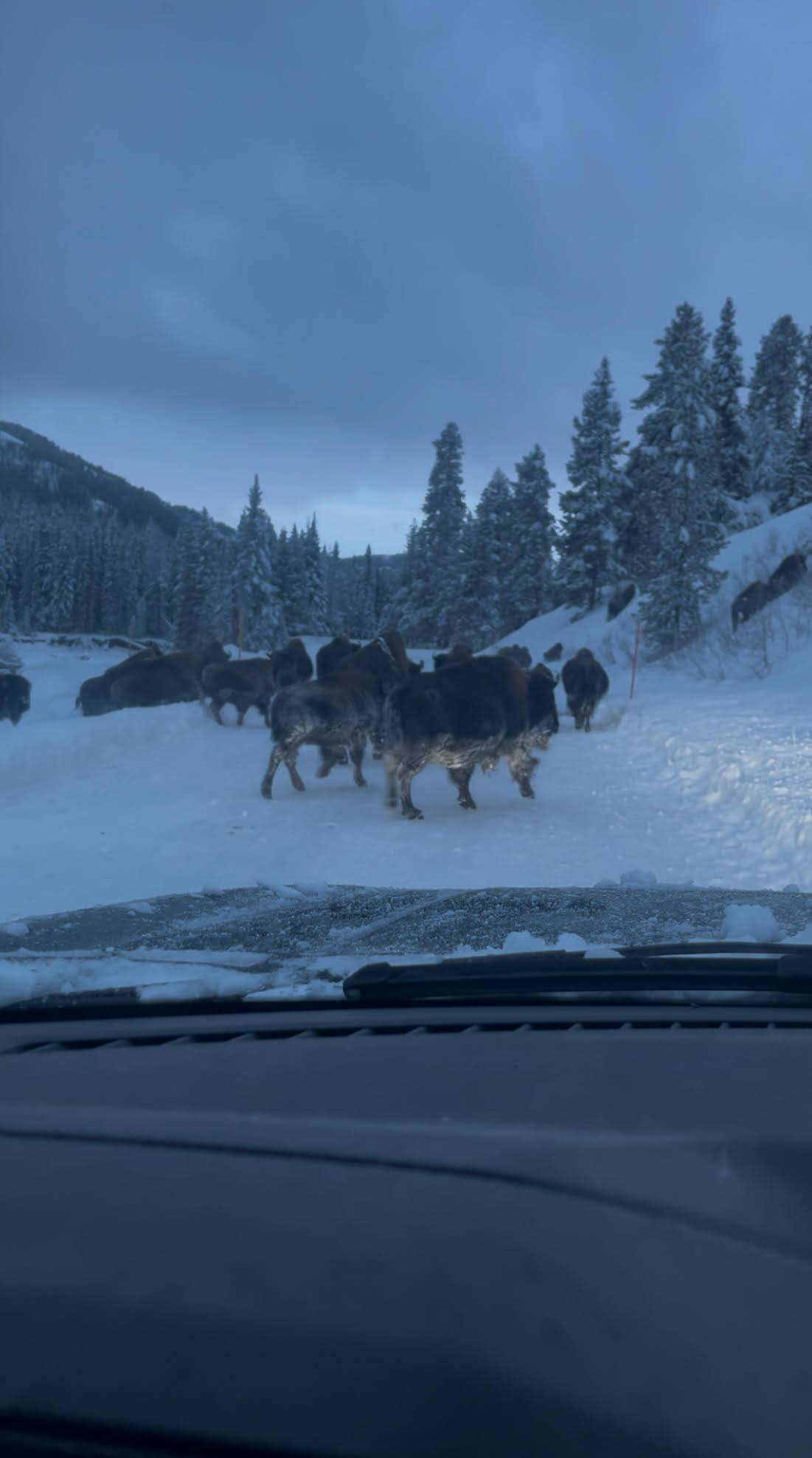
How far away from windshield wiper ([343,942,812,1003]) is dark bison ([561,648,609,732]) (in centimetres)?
1901

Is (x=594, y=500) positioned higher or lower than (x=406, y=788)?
higher

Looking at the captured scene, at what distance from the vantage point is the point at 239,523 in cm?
4897

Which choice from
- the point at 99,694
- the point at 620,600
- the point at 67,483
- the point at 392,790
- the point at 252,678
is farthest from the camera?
the point at 67,483

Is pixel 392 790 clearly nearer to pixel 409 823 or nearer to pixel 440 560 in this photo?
pixel 409 823

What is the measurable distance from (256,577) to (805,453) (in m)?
27.8

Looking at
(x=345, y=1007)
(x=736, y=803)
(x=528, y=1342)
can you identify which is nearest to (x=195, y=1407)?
(x=528, y=1342)

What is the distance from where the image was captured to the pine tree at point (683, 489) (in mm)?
32656

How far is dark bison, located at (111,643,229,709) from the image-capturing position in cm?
2647

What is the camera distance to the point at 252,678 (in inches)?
904

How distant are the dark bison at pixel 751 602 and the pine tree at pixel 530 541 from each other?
20370 millimetres

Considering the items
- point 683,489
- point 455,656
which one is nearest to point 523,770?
point 455,656

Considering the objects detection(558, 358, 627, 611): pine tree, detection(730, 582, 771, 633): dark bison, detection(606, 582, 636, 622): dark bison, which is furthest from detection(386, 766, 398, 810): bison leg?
detection(558, 358, 627, 611): pine tree

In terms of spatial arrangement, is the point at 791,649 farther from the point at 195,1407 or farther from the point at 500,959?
the point at 195,1407

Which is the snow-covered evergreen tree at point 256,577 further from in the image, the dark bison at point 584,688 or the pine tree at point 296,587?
the dark bison at point 584,688
